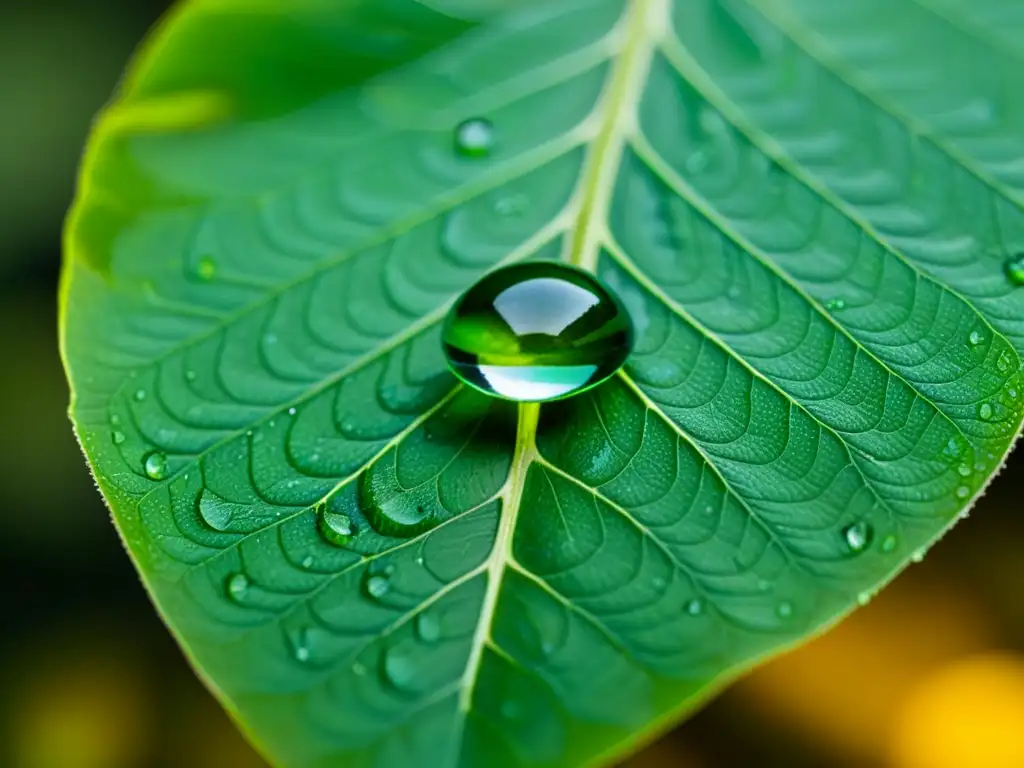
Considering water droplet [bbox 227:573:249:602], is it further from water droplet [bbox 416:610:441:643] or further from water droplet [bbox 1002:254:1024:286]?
water droplet [bbox 1002:254:1024:286]

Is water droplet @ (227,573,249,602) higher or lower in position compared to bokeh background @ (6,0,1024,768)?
higher

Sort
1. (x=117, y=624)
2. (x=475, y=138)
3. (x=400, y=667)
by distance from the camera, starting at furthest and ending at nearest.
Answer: (x=117, y=624) < (x=475, y=138) < (x=400, y=667)

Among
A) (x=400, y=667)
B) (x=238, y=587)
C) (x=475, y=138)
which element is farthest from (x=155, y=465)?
(x=475, y=138)

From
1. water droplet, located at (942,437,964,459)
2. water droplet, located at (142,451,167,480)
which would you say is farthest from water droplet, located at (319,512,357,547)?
water droplet, located at (942,437,964,459)

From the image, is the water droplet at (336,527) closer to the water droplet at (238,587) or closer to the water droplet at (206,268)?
the water droplet at (238,587)

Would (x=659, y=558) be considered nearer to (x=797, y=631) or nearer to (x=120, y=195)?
(x=797, y=631)

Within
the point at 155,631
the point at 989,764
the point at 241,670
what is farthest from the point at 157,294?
the point at 989,764

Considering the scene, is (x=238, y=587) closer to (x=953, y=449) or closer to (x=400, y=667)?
(x=400, y=667)

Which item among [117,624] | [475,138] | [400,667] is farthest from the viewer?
[117,624]
